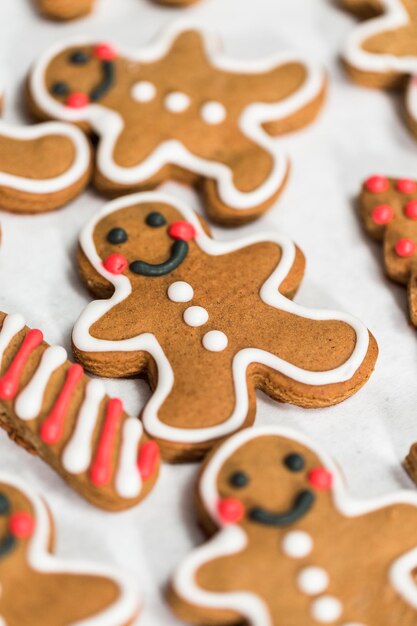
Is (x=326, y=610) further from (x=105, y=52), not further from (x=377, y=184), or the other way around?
(x=105, y=52)

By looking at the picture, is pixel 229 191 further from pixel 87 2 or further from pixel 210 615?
pixel 210 615

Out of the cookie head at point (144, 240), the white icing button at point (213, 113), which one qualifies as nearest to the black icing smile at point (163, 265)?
the cookie head at point (144, 240)

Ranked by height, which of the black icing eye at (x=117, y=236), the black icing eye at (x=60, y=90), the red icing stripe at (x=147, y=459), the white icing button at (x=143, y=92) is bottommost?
the red icing stripe at (x=147, y=459)

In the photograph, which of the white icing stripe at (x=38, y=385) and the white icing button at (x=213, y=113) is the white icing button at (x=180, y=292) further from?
the white icing button at (x=213, y=113)

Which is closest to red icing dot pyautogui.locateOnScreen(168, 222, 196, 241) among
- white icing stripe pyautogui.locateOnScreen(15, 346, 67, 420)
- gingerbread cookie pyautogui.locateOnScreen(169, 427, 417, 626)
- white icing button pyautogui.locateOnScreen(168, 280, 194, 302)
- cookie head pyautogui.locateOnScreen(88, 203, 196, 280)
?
cookie head pyautogui.locateOnScreen(88, 203, 196, 280)

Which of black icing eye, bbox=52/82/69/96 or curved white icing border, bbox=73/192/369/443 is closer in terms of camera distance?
curved white icing border, bbox=73/192/369/443

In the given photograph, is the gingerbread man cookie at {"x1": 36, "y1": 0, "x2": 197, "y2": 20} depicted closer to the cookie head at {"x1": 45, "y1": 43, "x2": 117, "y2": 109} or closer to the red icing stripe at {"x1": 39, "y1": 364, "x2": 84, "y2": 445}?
the cookie head at {"x1": 45, "y1": 43, "x2": 117, "y2": 109}

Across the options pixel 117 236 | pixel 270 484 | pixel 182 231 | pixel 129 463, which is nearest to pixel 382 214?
pixel 182 231
